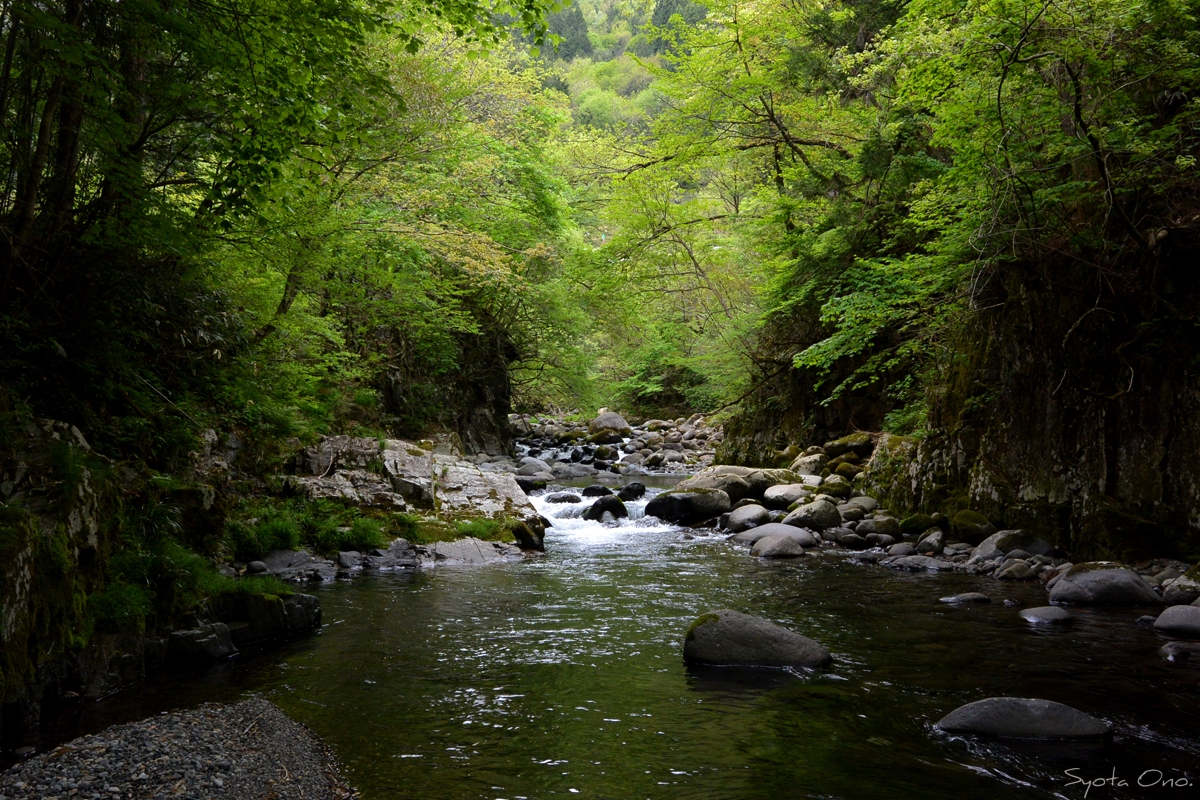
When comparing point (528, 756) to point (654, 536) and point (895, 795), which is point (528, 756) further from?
point (654, 536)

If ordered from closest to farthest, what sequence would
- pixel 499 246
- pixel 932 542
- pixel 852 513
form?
pixel 932 542 → pixel 852 513 → pixel 499 246

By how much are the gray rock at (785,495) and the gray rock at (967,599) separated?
230 inches

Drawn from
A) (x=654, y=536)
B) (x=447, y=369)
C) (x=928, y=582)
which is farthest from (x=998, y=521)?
(x=447, y=369)

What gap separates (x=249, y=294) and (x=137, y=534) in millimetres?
4610

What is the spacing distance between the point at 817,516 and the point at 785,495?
1.66 meters

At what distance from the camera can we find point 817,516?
1323cm

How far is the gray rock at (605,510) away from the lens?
1516cm

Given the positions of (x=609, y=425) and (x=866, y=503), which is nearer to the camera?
(x=866, y=503)

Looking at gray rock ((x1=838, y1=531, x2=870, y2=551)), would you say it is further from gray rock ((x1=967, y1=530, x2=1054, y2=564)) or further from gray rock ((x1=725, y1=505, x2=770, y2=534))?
gray rock ((x1=967, y1=530, x2=1054, y2=564))

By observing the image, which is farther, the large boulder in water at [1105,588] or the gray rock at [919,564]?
the gray rock at [919,564]

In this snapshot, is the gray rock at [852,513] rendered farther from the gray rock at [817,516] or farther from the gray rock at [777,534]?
the gray rock at [777,534]
